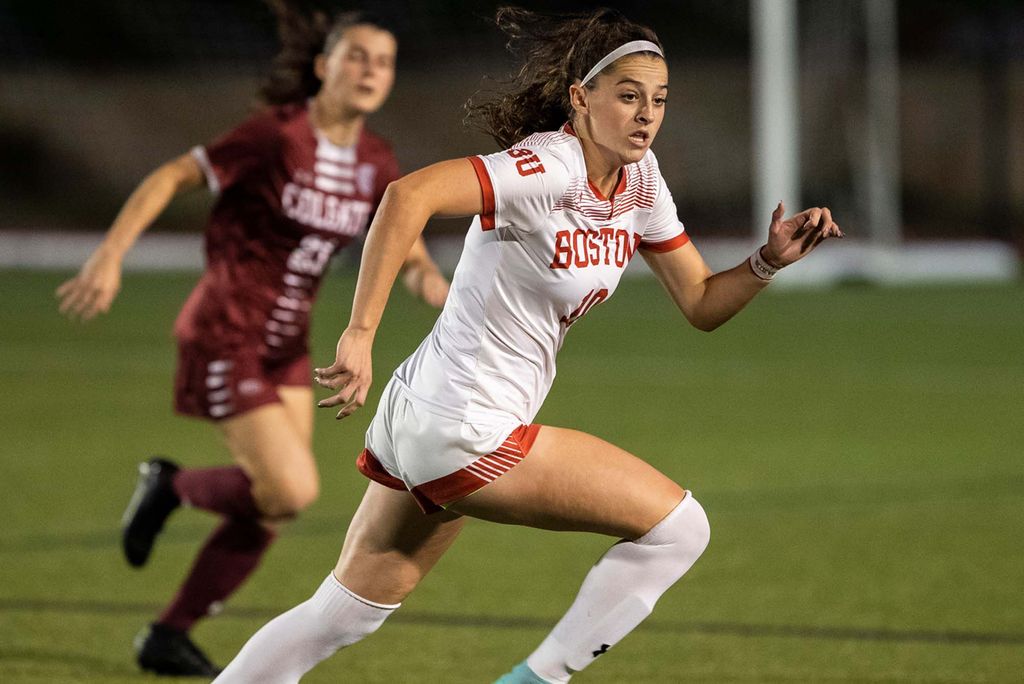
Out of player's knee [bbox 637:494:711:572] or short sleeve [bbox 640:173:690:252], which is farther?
short sleeve [bbox 640:173:690:252]

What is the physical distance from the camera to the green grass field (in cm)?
552

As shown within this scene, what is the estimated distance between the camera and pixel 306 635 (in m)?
4.00

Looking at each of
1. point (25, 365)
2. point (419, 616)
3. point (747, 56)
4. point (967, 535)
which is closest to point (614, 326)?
point (25, 365)

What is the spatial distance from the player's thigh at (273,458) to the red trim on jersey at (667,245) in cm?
162

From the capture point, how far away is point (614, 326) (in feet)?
54.9

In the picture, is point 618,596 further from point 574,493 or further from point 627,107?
point 627,107

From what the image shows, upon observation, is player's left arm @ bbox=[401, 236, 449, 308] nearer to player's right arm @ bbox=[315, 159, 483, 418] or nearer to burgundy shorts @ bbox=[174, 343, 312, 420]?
burgundy shorts @ bbox=[174, 343, 312, 420]

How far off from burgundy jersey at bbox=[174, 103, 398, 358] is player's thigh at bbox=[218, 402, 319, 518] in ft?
0.84

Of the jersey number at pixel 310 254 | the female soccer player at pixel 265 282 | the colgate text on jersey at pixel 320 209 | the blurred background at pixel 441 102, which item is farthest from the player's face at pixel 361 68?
the blurred background at pixel 441 102

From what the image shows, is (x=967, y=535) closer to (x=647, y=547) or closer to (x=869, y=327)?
(x=647, y=547)

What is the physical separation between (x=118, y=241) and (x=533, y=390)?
181 cm

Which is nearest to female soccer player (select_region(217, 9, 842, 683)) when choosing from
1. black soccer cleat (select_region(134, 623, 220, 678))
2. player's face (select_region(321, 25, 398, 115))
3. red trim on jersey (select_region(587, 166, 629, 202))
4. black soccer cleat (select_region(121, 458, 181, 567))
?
red trim on jersey (select_region(587, 166, 629, 202))

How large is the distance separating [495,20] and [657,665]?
2.22 m

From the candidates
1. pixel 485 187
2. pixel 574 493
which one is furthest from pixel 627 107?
pixel 574 493
